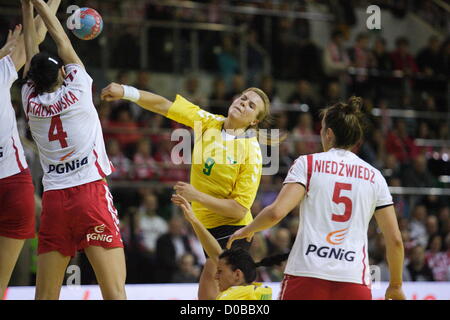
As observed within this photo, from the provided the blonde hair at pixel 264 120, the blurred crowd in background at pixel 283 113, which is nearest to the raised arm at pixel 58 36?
the blonde hair at pixel 264 120

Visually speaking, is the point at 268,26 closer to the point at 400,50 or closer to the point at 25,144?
the point at 400,50

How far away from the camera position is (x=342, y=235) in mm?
4227

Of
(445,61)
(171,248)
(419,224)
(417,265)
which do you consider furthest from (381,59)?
(171,248)

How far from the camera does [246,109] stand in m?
5.70

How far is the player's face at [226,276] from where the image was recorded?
4809 mm

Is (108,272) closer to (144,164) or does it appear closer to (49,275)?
(49,275)

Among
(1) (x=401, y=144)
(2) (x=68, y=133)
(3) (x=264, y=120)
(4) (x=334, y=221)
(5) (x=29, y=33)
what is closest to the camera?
(4) (x=334, y=221)

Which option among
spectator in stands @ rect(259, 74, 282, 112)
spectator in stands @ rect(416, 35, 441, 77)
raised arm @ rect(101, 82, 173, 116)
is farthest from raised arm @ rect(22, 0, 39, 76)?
spectator in stands @ rect(416, 35, 441, 77)

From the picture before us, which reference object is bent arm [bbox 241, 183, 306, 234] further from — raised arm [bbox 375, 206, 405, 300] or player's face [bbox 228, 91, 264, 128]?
player's face [bbox 228, 91, 264, 128]

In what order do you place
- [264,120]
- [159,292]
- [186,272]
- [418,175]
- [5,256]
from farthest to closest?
1. [418,175]
2. [186,272]
3. [159,292]
4. [264,120]
5. [5,256]

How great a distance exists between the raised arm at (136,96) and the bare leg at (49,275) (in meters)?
1.28

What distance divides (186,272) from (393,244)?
18.0 feet

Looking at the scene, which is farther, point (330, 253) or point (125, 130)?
point (125, 130)

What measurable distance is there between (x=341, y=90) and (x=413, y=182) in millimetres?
2140
